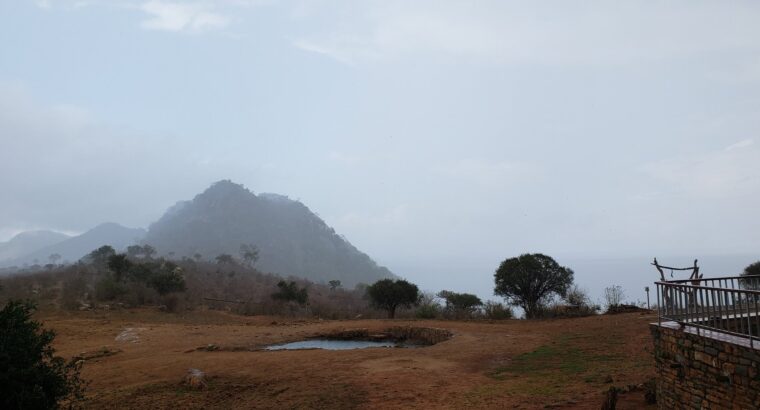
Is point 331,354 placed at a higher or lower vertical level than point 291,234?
lower

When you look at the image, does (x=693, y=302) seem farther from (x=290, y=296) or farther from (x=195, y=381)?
(x=290, y=296)

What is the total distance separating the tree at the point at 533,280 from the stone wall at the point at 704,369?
16938mm

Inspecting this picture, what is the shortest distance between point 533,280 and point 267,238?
109 meters

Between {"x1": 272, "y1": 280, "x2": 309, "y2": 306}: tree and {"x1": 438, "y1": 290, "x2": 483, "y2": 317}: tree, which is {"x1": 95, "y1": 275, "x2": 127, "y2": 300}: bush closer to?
{"x1": 272, "y1": 280, "x2": 309, "y2": 306}: tree

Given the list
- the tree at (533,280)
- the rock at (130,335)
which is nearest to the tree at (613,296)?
the tree at (533,280)

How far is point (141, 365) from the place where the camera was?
41.1 feet

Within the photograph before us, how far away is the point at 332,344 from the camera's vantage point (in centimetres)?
1750

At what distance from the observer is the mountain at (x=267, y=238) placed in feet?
368

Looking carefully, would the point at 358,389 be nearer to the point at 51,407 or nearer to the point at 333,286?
the point at 51,407

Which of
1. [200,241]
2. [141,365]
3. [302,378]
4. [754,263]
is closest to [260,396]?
[302,378]

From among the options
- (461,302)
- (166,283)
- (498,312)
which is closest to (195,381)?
(498,312)

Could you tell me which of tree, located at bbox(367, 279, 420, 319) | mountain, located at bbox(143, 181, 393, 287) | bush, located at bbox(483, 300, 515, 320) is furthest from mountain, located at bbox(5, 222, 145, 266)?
bush, located at bbox(483, 300, 515, 320)


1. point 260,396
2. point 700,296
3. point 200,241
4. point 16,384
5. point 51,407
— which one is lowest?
point 260,396

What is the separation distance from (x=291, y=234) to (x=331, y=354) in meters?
118
